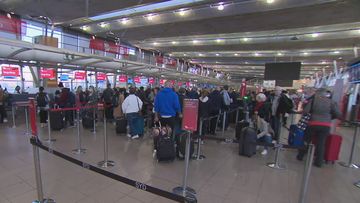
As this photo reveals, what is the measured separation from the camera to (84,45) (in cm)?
1420

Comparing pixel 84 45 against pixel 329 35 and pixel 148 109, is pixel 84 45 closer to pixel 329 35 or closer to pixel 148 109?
pixel 148 109

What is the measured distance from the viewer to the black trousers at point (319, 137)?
12.9 feet

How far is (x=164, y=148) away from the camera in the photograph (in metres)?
4.05

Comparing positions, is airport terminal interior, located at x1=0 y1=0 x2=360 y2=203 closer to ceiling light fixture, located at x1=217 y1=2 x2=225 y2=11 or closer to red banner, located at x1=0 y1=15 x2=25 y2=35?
red banner, located at x1=0 y1=15 x2=25 y2=35

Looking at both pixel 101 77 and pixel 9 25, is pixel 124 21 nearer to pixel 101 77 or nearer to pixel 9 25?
pixel 9 25

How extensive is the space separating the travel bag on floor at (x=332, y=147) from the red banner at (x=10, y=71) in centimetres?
1464

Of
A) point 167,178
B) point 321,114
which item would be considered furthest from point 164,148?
point 321,114

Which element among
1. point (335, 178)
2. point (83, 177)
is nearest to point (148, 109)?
point (83, 177)

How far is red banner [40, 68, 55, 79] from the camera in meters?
11.5

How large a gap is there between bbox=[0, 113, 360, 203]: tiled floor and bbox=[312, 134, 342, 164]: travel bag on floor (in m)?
0.21

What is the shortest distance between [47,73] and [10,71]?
181cm

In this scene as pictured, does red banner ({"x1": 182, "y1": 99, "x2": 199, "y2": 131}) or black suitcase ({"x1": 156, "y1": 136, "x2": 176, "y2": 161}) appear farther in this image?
black suitcase ({"x1": 156, "y1": 136, "x2": 176, "y2": 161})

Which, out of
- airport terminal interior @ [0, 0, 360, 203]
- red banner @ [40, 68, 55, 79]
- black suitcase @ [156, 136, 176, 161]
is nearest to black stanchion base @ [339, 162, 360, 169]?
airport terminal interior @ [0, 0, 360, 203]

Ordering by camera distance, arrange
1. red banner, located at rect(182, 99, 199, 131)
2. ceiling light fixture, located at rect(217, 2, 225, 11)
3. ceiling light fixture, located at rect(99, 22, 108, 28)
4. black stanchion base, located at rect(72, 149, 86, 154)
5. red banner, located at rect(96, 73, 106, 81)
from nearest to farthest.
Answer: red banner, located at rect(182, 99, 199, 131)
black stanchion base, located at rect(72, 149, 86, 154)
ceiling light fixture, located at rect(217, 2, 225, 11)
ceiling light fixture, located at rect(99, 22, 108, 28)
red banner, located at rect(96, 73, 106, 81)
